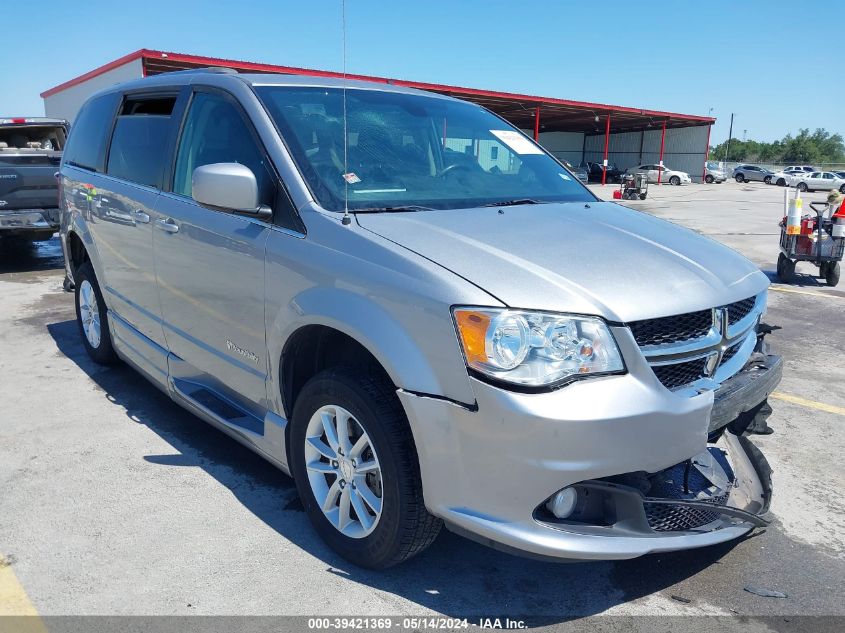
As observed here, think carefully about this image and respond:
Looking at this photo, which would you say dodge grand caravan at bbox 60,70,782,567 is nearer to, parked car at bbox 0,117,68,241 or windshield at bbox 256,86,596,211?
windshield at bbox 256,86,596,211

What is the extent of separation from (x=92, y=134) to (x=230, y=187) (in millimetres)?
2790

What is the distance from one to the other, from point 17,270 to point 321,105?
27.0 ft

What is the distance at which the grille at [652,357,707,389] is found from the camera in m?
2.31

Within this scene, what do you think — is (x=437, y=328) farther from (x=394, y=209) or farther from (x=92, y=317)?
(x=92, y=317)

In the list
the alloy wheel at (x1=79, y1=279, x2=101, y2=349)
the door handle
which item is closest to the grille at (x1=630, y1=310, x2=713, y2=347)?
the door handle

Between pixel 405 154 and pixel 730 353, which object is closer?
pixel 730 353

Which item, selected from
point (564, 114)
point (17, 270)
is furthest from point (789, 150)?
point (17, 270)

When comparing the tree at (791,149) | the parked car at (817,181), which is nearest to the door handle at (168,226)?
the parked car at (817,181)

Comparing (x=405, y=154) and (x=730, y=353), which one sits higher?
(x=405, y=154)

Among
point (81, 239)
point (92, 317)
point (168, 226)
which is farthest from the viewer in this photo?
point (92, 317)

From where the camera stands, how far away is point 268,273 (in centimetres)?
288

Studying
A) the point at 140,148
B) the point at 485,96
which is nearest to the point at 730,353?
the point at 140,148

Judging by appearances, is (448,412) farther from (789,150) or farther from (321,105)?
(789,150)

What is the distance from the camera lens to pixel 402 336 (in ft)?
7.65
